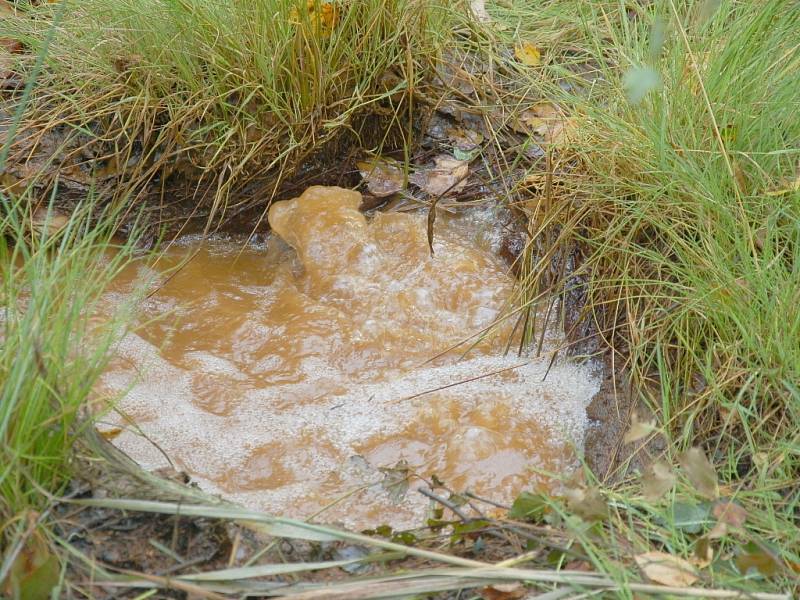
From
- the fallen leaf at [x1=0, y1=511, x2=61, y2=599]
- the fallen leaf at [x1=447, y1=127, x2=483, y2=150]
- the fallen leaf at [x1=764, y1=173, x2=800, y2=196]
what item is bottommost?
the fallen leaf at [x1=0, y1=511, x2=61, y2=599]

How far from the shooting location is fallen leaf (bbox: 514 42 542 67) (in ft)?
9.98

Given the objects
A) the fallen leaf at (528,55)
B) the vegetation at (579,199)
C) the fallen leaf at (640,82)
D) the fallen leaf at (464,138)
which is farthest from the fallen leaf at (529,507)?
the fallen leaf at (528,55)

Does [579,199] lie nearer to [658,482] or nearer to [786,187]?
[786,187]

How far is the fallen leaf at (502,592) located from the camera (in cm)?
138

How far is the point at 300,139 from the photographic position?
279 cm

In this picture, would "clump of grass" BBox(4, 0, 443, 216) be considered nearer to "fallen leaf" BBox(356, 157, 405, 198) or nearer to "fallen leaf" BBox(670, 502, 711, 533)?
"fallen leaf" BBox(356, 157, 405, 198)

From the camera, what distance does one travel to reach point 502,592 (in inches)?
54.6

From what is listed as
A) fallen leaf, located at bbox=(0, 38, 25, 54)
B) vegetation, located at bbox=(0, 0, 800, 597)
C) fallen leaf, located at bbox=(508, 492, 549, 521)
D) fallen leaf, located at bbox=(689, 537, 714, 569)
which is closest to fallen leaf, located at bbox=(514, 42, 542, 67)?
vegetation, located at bbox=(0, 0, 800, 597)

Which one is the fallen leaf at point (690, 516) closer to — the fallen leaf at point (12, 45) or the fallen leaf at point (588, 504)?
the fallen leaf at point (588, 504)

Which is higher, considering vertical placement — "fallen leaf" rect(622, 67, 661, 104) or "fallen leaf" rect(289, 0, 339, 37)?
"fallen leaf" rect(622, 67, 661, 104)

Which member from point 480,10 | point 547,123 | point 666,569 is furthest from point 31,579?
point 480,10

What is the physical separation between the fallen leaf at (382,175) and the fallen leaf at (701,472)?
5.54 feet

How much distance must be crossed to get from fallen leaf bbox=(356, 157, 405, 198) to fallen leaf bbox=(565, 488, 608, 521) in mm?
1660

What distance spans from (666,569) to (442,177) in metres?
1.80
